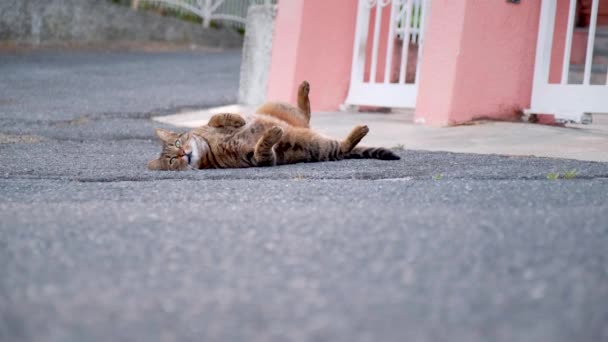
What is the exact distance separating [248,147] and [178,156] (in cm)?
44

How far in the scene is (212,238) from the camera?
7.37 feet

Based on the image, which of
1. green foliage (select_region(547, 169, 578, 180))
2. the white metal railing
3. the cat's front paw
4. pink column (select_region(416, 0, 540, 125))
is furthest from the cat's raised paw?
the white metal railing

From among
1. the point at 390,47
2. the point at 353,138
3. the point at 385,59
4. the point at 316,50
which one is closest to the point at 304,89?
the point at 353,138

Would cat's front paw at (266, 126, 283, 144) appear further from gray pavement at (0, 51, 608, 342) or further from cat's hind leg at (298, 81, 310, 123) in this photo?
cat's hind leg at (298, 81, 310, 123)

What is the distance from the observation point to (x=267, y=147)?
4512mm

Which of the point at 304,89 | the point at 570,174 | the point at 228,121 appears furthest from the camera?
the point at 304,89

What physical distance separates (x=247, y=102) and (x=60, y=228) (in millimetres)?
6794

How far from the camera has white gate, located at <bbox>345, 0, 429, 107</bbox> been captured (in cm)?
764

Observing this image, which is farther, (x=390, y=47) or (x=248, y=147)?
(x=390, y=47)

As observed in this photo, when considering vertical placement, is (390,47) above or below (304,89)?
above

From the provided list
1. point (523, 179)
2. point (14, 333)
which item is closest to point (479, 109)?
point (523, 179)

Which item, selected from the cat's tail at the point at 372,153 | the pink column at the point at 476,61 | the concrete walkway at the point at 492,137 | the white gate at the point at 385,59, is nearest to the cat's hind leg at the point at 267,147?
the cat's tail at the point at 372,153

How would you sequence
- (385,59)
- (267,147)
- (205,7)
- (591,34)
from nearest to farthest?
(267,147) → (591,34) → (385,59) → (205,7)

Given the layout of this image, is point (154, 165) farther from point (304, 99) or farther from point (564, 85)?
point (564, 85)
